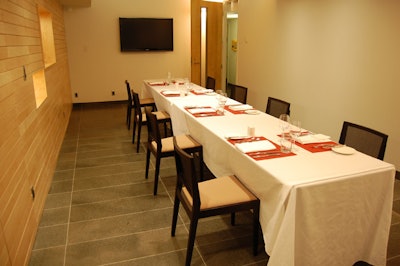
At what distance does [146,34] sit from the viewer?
7.70 meters

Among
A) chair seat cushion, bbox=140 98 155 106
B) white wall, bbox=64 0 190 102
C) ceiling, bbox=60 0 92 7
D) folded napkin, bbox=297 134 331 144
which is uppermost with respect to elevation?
ceiling, bbox=60 0 92 7

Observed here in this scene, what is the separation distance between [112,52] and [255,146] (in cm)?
630

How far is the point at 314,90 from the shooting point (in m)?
4.45

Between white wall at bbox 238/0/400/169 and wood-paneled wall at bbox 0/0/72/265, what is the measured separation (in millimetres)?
3453

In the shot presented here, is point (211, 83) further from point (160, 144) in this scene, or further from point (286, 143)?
point (286, 143)

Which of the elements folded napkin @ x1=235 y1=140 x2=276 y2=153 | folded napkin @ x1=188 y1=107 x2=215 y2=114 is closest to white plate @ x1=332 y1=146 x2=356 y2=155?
folded napkin @ x1=235 y1=140 x2=276 y2=153

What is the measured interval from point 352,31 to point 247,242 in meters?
2.81

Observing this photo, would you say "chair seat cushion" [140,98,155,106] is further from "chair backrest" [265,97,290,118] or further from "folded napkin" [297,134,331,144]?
"folded napkin" [297,134,331,144]

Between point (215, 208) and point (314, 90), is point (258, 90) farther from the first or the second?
point (215, 208)

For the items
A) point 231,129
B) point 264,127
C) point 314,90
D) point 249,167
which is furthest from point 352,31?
point 249,167

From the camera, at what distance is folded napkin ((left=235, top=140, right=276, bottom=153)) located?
218cm

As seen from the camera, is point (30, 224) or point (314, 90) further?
point (314, 90)

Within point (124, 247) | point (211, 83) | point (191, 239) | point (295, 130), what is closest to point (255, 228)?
point (191, 239)

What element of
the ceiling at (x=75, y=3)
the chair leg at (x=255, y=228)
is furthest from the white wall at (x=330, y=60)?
the ceiling at (x=75, y=3)
